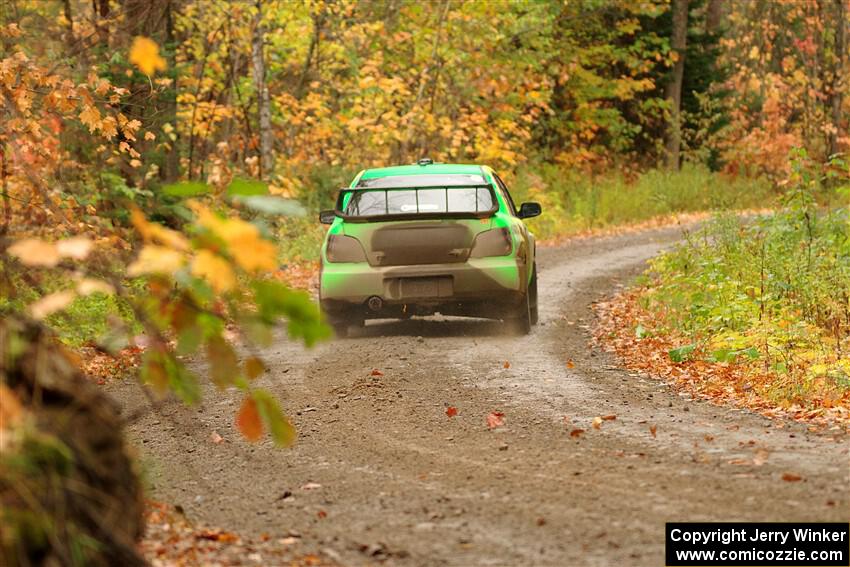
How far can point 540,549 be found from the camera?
5156 millimetres

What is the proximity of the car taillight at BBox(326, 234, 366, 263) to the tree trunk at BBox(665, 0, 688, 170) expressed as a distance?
81.5 ft

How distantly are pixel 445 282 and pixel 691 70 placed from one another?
27.9 metres

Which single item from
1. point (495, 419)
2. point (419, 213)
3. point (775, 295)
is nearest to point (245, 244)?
point (495, 419)

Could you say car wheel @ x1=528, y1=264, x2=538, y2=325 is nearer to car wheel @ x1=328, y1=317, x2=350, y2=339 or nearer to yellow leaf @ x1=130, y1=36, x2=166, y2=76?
car wheel @ x1=328, y1=317, x2=350, y2=339

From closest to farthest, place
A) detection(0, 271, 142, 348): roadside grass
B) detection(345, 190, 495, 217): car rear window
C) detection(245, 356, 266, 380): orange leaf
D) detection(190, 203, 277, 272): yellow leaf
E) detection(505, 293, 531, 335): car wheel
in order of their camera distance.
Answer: detection(190, 203, 277, 272): yellow leaf → detection(245, 356, 266, 380): orange leaf → detection(0, 271, 142, 348): roadside grass → detection(345, 190, 495, 217): car rear window → detection(505, 293, 531, 335): car wheel

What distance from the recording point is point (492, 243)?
12.2m

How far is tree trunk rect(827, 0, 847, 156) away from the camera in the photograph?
112 feet

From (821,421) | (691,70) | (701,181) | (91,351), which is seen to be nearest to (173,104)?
(91,351)

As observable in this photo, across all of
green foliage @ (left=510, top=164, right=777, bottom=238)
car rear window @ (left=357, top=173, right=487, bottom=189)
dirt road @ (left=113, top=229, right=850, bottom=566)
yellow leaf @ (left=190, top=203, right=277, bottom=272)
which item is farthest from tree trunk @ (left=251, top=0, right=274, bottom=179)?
yellow leaf @ (left=190, top=203, right=277, bottom=272)

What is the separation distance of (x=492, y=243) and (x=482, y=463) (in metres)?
5.38

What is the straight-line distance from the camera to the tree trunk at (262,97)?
75.2 feet

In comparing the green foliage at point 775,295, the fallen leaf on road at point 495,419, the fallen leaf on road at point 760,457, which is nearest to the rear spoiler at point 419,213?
the green foliage at point 775,295

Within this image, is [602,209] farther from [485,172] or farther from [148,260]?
[148,260]

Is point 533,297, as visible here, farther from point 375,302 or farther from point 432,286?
point 375,302
